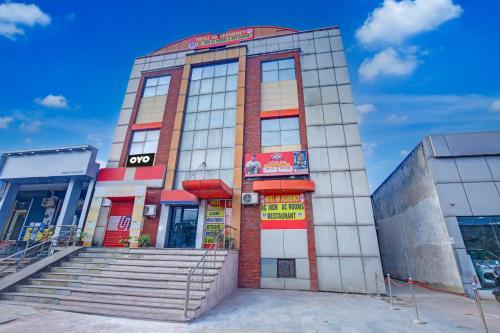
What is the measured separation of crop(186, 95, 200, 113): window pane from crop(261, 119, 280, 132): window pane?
5041 millimetres

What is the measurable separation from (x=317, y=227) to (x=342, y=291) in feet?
9.62

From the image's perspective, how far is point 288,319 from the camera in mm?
5961

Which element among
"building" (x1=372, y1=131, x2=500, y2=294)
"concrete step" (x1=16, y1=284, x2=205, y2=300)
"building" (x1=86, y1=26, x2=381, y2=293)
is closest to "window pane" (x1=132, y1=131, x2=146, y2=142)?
"building" (x1=86, y1=26, x2=381, y2=293)

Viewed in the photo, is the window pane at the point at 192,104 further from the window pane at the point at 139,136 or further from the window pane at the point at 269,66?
the window pane at the point at 269,66

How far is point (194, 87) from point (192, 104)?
1.57m

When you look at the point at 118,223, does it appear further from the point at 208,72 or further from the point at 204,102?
the point at 208,72

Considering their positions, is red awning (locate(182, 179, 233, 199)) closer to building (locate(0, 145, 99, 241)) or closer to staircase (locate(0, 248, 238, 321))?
staircase (locate(0, 248, 238, 321))

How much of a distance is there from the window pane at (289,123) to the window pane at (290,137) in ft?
0.96

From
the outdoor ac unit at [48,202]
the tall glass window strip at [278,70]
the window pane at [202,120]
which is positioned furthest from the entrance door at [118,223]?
the tall glass window strip at [278,70]

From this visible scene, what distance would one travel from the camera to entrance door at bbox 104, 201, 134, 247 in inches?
Answer: 504

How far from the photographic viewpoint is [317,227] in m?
11.1

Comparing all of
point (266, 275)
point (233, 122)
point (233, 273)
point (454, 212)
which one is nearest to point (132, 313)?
point (233, 273)

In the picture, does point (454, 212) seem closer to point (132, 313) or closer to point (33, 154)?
point (132, 313)

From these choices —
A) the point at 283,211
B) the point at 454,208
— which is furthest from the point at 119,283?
the point at 454,208
